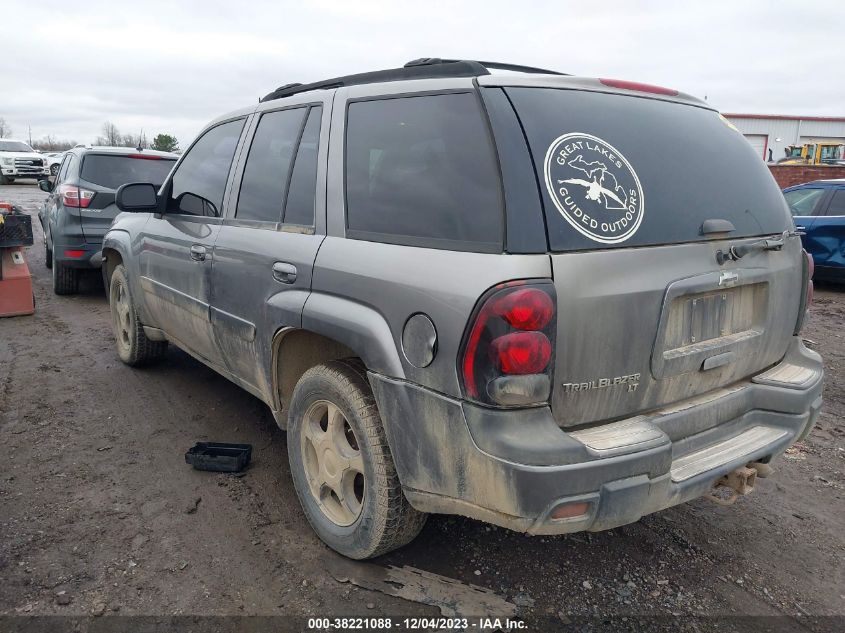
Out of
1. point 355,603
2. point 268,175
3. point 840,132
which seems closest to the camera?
point 355,603

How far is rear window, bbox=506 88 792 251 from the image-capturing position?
2109mm

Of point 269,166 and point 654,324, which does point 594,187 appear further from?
point 269,166

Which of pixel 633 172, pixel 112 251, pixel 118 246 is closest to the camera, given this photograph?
pixel 633 172

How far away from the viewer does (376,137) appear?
8.68 ft

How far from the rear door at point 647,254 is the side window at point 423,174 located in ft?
0.61

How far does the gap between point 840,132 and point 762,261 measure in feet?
127

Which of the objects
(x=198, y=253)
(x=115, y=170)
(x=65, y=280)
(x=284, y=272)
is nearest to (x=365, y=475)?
(x=284, y=272)

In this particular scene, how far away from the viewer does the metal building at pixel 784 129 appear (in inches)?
1270

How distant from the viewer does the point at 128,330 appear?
5.23 metres

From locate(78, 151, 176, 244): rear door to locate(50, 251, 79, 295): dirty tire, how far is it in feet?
2.42

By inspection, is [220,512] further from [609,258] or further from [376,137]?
[609,258]

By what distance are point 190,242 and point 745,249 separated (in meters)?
2.98

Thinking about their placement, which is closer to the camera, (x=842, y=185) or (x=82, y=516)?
(x=82, y=516)

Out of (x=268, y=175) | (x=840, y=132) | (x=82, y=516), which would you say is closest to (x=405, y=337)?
(x=268, y=175)
